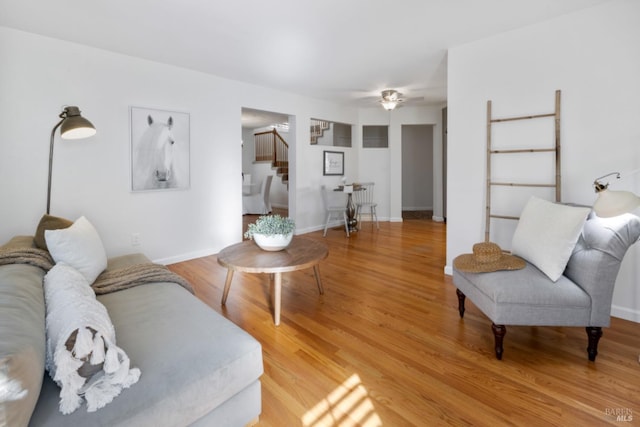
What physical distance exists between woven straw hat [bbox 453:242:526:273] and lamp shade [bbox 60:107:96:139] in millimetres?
3050

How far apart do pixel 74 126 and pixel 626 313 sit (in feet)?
14.7

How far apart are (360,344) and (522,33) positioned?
2.98 metres

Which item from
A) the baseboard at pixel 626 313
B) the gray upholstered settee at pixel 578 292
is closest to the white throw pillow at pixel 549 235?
the gray upholstered settee at pixel 578 292

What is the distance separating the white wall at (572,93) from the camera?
7.74ft

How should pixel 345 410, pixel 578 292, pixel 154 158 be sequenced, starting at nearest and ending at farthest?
pixel 345 410, pixel 578 292, pixel 154 158

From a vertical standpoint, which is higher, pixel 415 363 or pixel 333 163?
pixel 333 163

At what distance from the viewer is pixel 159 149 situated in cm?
374

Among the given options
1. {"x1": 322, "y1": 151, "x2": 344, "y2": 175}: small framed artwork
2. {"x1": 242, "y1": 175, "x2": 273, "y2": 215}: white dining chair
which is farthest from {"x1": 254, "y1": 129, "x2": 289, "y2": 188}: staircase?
{"x1": 322, "y1": 151, "x2": 344, "y2": 175}: small framed artwork

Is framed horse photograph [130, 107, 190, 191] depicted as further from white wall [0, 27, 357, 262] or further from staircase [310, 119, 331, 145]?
staircase [310, 119, 331, 145]

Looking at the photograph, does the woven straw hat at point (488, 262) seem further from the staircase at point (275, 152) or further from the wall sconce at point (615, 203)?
the staircase at point (275, 152)

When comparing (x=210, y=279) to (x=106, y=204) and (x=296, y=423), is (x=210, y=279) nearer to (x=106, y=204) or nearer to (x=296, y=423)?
(x=106, y=204)

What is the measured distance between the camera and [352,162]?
6754 millimetres

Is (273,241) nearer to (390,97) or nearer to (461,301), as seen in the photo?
(461,301)

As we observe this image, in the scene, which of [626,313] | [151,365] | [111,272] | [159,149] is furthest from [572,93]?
[159,149]
